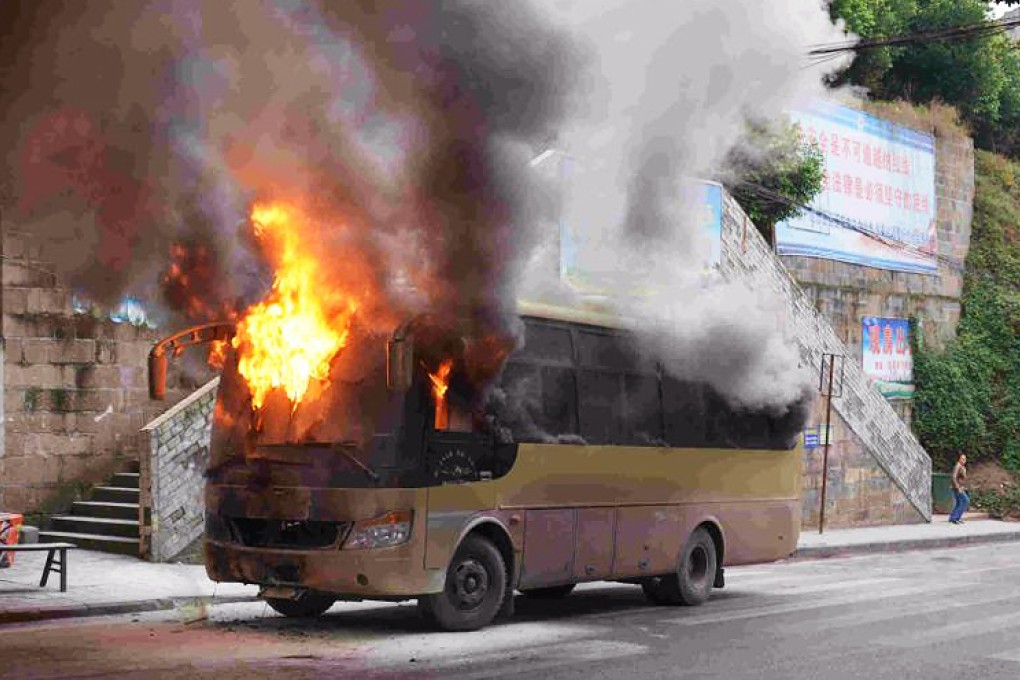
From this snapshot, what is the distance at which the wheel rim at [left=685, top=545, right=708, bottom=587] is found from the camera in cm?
1409

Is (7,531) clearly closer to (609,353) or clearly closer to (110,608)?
(110,608)

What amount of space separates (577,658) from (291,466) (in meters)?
2.75

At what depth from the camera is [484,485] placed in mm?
11422

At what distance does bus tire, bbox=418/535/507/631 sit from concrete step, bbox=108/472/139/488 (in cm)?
757

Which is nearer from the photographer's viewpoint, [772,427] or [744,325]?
[744,325]

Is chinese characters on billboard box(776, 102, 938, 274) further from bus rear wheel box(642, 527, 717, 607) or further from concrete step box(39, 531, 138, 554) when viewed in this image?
concrete step box(39, 531, 138, 554)

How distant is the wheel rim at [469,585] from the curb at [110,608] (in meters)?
2.24

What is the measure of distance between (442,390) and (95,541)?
7.12 meters

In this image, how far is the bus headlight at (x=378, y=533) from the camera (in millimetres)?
10641

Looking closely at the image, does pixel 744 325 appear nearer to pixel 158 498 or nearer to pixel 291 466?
pixel 291 466

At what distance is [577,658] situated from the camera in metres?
10.2

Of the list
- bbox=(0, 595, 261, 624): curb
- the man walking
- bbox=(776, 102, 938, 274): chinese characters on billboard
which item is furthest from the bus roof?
the man walking

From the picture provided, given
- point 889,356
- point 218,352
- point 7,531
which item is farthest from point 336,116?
point 889,356

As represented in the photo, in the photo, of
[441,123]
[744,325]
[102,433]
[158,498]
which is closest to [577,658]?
[441,123]
